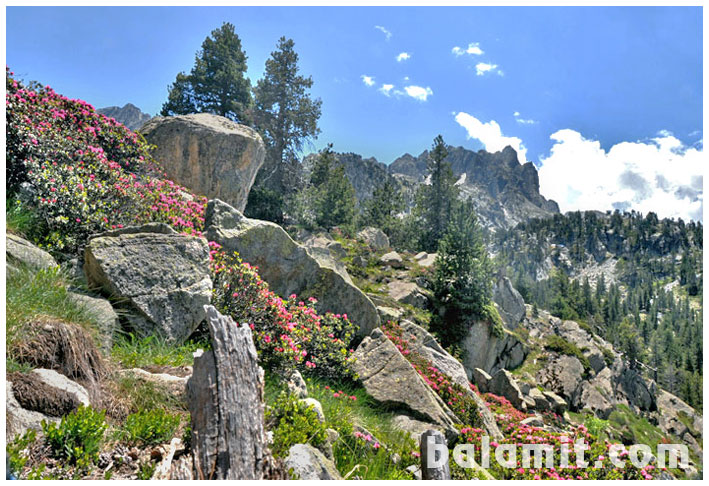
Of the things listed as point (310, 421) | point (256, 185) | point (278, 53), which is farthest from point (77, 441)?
point (278, 53)

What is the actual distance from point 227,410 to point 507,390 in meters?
15.5

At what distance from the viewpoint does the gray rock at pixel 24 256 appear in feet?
17.9

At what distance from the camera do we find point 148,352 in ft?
18.1

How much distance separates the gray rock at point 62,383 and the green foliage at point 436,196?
36.9 meters

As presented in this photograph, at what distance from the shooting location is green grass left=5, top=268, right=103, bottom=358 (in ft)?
13.6

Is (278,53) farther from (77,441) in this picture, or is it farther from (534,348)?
(77,441)

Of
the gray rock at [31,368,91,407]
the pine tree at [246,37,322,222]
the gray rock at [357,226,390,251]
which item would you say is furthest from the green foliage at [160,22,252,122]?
the gray rock at [31,368,91,407]

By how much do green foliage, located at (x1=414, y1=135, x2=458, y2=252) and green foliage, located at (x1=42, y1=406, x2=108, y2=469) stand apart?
123 ft

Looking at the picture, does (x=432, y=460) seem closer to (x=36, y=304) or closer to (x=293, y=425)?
(x=293, y=425)

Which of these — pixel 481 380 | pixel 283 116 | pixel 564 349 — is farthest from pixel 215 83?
pixel 564 349

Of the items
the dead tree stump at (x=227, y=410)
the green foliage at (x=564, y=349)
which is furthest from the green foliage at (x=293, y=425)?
the green foliage at (x=564, y=349)

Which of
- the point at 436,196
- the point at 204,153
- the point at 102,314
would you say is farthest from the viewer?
the point at 436,196

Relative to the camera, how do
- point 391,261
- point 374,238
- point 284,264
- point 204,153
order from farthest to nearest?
1. point 374,238
2. point 391,261
3. point 204,153
4. point 284,264

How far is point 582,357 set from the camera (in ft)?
95.3
